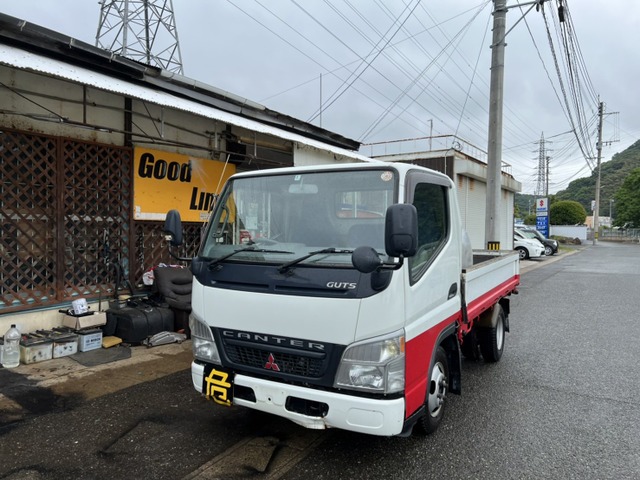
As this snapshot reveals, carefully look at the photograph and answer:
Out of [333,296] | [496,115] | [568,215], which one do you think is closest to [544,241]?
[496,115]

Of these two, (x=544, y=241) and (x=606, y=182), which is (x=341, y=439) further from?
(x=606, y=182)

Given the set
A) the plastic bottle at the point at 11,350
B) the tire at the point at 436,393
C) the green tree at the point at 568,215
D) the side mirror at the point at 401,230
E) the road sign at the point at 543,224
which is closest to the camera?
the side mirror at the point at 401,230

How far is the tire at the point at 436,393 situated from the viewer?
10.2 feet

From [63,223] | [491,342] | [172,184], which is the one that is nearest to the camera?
[491,342]

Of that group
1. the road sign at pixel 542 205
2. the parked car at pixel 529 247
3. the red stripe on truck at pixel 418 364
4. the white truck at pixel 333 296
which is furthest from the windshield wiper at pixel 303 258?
the road sign at pixel 542 205

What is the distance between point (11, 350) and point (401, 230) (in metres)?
4.65

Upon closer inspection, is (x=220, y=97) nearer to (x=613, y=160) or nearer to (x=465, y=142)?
(x=465, y=142)

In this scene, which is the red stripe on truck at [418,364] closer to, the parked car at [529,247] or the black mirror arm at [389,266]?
the black mirror arm at [389,266]

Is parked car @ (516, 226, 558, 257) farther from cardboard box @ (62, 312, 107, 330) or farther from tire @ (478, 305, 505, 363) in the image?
cardboard box @ (62, 312, 107, 330)

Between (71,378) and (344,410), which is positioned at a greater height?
(344,410)

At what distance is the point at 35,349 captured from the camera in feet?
15.7

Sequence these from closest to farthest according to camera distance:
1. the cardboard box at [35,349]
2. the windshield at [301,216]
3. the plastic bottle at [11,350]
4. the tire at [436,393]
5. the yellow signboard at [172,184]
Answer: the windshield at [301,216] → the tire at [436,393] → the plastic bottle at [11,350] → the cardboard box at [35,349] → the yellow signboard at [172,184]

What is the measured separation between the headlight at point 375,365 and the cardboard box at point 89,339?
4.08 metres

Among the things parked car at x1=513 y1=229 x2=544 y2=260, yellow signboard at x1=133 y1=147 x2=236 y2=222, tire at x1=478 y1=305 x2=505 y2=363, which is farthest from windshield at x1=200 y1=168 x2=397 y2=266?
parked car at x1=513 y1=229 x2=544 y2=260
